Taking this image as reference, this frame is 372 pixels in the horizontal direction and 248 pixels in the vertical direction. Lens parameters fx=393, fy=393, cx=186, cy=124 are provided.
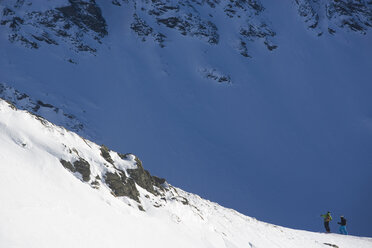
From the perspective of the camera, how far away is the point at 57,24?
36469mm

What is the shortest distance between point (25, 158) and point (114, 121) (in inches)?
876

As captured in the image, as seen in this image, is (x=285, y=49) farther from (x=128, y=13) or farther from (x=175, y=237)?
(x=175, y=237)

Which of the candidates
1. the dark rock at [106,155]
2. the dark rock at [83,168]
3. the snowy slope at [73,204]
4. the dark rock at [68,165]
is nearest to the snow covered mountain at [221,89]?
the snowy slope at [73,204]

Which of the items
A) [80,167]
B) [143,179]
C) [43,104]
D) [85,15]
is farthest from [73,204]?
[85,15]

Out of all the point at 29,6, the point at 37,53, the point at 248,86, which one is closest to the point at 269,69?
the point at 248,86

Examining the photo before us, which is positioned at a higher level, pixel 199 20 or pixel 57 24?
pixel 199 20

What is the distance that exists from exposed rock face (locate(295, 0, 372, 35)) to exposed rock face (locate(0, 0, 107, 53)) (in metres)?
20.8

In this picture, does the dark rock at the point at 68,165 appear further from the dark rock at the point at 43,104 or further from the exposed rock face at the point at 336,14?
the exposed rock face at the point at 336,14

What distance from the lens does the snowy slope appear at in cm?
594

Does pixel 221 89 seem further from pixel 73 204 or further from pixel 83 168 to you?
pixel 73 204

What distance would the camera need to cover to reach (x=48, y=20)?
36.4 meters

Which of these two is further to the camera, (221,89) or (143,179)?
(221,89)

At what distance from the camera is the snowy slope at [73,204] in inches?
234

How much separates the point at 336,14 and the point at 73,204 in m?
39.8
